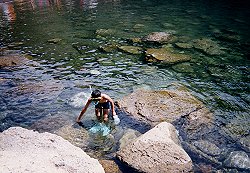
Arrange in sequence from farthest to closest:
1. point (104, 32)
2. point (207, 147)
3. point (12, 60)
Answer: point (104, 32), point (12, 60), point (207, 147)

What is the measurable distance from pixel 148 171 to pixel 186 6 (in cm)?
2161

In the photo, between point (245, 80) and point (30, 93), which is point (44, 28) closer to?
point (30, 93)

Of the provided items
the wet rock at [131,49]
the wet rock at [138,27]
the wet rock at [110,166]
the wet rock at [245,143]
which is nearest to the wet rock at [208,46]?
the wet rock at [131,49]

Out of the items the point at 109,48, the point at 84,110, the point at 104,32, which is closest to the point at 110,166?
the point at 84,110

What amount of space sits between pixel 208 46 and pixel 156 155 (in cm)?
915

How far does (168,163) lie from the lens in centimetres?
579

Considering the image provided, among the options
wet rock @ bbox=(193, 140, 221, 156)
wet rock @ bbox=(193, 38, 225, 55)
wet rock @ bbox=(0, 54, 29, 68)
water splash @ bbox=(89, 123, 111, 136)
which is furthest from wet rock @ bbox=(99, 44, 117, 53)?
wet rock @ bbox=(193, 140, 221, 156)

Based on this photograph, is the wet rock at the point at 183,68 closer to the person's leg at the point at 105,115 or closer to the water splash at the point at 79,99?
the water splash at the point at 79,99

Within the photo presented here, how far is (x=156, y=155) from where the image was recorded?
5.88 meters

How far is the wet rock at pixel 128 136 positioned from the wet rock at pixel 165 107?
1.97 ft

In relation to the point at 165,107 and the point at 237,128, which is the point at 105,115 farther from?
the point at 237,128

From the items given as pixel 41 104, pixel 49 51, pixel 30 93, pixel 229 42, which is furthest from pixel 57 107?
pixel 229 42

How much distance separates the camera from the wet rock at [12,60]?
12.0 m

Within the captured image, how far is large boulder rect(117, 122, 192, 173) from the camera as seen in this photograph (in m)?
5.73
